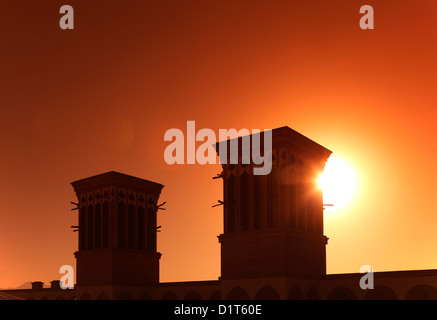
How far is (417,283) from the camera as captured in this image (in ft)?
94.1

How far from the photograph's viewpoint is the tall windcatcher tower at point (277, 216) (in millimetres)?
31156

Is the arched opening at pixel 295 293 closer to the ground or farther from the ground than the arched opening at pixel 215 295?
farther from the ground

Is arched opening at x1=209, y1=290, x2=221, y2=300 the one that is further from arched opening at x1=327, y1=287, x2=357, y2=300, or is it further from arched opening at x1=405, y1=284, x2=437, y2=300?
arched opening at x1=405, y1=284, x2=437, y2=300

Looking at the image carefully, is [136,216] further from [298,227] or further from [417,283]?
[417,283]

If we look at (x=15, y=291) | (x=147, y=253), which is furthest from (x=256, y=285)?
(x=15, y=291)

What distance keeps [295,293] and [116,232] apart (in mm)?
16516

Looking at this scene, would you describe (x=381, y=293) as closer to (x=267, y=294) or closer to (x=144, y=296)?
(x=267, y=294)

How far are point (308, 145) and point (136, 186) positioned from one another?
52.2 ft

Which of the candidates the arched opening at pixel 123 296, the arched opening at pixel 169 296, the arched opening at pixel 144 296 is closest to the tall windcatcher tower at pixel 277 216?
the arched opening at pixel 169 296

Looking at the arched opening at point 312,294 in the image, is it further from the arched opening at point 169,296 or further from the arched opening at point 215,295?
the arched opening at point 169,296

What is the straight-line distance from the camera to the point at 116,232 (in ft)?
135

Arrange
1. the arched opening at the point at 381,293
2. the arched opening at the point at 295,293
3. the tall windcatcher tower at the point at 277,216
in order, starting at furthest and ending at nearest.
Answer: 1. the tall windcatcher tower at the point at 277,216
2. the arched opening at the point at 295,293
3. the arched opening at the point at 381,293

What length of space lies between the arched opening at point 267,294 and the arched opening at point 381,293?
521 centimetres

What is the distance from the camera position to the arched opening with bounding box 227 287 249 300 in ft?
104
